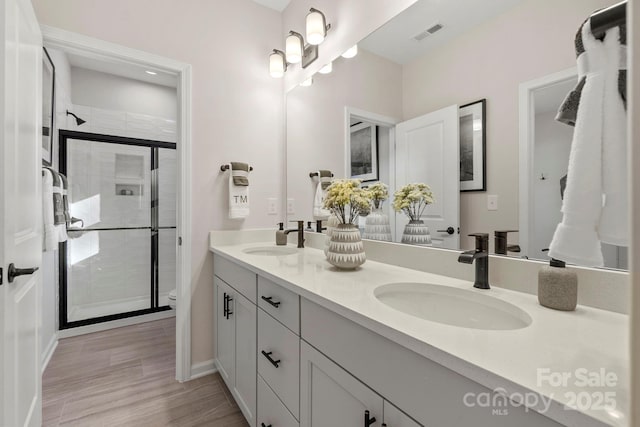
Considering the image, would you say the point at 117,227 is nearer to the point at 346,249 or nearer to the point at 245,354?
the point at 245,354

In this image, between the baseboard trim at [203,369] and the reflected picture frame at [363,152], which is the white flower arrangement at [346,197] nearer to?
the reflected picture frame at [363,152]

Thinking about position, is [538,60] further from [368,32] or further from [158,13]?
[158,13]

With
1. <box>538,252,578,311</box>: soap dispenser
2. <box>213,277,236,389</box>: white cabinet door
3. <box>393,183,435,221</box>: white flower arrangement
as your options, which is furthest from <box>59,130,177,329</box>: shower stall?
<box>538,252,578,311</box>: soap dispenser

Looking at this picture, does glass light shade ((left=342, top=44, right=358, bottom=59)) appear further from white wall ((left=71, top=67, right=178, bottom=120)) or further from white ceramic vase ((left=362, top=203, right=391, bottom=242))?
white wall ((left=71, top=67, right=178, bottom=120))

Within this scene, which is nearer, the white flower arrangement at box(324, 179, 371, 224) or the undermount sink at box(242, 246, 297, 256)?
the white flower arrangement at box(324, 179, 371, 224)

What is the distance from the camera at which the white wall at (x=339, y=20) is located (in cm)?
147

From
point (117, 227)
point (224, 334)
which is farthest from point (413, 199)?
point (117, 227)

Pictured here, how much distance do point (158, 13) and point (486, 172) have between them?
2.11m

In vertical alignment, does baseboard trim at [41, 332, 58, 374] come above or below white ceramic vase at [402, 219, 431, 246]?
below

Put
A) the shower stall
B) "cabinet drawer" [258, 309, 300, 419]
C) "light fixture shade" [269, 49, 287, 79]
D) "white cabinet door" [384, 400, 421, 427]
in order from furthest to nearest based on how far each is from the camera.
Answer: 1. the shower stall
2. "light fixture shade" [269, 49, 287, 79]
3. "cabinet drawer" [258, 309, 300, 419]
4. "white cabinet door" [384, 400, 421, 427]

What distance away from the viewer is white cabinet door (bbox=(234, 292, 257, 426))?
1.37 m

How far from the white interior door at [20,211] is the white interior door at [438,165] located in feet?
4.84

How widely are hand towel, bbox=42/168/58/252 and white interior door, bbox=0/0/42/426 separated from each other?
0.92 ft

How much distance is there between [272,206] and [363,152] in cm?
98
